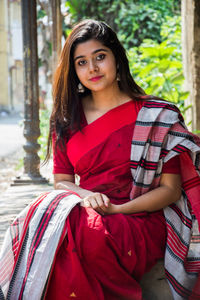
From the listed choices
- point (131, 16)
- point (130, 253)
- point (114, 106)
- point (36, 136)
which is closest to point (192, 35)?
point (36, 136)

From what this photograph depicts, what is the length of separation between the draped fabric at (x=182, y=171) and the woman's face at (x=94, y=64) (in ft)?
0.92

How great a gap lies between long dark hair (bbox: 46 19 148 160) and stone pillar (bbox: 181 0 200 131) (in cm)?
195

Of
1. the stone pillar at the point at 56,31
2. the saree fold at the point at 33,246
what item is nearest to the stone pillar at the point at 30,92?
the stone pillar at the point at 56,31

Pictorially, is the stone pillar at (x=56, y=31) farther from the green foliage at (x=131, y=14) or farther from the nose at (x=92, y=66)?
the nose at (x=92, y=66)

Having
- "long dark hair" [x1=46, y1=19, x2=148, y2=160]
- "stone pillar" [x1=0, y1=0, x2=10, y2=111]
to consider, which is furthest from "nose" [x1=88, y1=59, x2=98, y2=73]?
"stone pillar" [x1=0, y1=0, x2=10, y2=111]

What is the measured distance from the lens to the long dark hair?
6.98 ft

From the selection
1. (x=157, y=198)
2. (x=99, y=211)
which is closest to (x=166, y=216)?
(x=157, y=198)

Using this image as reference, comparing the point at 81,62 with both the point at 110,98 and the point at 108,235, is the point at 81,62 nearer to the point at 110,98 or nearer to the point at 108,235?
the point at 110,98

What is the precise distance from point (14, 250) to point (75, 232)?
0.29 meters

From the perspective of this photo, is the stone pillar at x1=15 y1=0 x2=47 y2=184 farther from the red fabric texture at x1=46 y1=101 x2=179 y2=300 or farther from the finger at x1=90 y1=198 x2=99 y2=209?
the finger at x1=90 y1=198 x2=99 y2=209

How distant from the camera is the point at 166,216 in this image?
197 centimetres

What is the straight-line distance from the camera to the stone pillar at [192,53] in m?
3.96

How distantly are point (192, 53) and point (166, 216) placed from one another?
247cm

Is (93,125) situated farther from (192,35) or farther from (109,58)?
(192,35)
